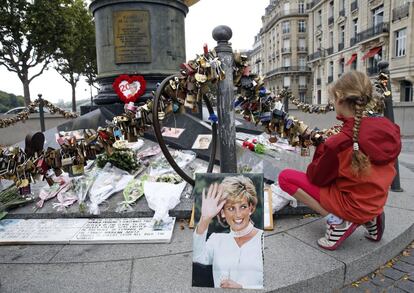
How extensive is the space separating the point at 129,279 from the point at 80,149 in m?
1.14

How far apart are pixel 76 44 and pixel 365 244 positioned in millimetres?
20975

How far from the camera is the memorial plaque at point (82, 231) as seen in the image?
2.84 metres

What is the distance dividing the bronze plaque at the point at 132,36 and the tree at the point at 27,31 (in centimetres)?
1344

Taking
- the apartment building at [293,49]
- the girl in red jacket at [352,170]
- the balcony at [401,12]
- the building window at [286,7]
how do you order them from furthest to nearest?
the building window at [286,7], the apartment building at [293,49], the balcony at [401,12], the girl in red jacket at [352,170]

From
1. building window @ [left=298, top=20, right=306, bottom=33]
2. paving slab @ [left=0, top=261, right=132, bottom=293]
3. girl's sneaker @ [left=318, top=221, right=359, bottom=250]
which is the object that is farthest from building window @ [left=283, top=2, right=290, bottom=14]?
paving slab @ [left=0, top=261, right=132, bottom=293]

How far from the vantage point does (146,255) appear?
2574mm

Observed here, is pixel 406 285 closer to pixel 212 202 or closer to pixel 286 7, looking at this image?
pixel 212 202

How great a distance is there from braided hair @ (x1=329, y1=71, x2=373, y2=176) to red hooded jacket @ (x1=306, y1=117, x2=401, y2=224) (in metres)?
0.06

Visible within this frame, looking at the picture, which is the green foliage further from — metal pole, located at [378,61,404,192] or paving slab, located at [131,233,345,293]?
paving slab, located at [131,233,345,293]

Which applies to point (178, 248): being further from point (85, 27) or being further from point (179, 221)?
point (85, 27)

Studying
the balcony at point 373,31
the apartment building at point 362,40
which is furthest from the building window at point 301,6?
the balcony at point 373,31

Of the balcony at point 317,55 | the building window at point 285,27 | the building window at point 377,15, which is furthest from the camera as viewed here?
the building window at point 285,27

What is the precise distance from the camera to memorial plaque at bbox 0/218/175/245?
2.84 meters

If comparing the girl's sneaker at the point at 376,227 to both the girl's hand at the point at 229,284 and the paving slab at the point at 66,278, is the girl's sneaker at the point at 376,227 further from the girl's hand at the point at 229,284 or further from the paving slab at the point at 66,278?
the paving slab at the point at 66,278
